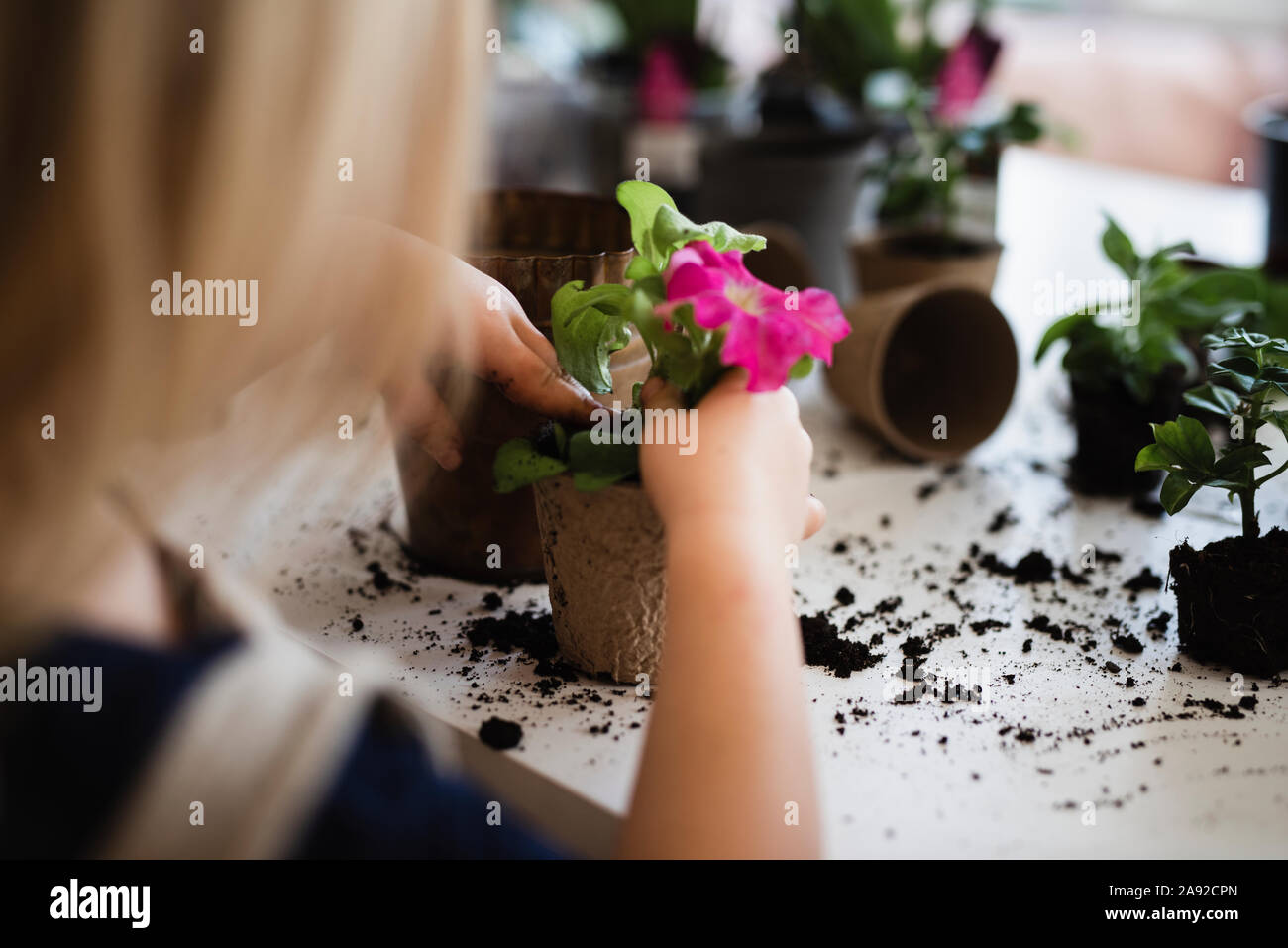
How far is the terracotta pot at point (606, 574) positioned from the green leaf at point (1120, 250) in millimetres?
539

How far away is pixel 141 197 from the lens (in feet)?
1.42

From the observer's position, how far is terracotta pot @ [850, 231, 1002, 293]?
1.17 meters

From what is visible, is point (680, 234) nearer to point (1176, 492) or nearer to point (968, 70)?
point (1176, 492)

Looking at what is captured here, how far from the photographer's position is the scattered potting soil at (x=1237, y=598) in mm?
675

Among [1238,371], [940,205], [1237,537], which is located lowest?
[1237,537]

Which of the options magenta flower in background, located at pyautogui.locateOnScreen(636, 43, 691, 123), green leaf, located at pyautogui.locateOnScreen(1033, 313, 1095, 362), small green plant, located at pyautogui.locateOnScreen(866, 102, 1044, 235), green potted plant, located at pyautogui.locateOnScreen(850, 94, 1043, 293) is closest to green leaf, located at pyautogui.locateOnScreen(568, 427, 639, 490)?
green leaf, located at pyautogui.locateOnScreen(1033, 313, 1095, 362)

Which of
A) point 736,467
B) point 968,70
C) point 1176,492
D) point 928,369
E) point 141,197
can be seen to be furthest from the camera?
point 968,70

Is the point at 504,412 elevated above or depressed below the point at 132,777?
above

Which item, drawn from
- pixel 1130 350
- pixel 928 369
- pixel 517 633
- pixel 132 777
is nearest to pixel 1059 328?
pixel 1130 350

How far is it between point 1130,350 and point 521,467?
1.93 ft

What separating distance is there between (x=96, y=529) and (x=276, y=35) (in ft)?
0.74

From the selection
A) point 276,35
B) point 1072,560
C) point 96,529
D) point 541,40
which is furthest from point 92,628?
point 541,40

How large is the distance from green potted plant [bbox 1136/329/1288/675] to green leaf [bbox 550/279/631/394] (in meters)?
0.34
